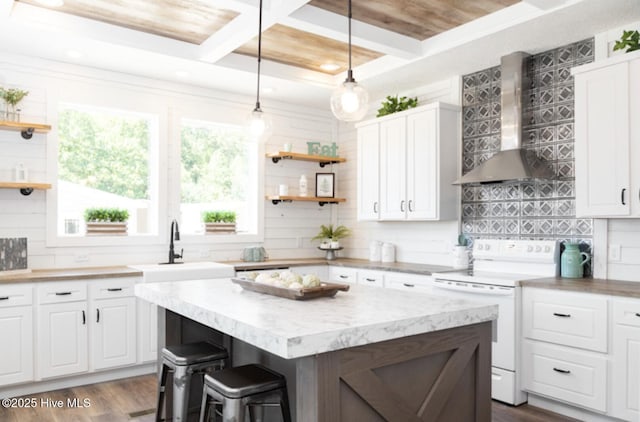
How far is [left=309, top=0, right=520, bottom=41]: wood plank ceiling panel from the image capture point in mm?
3601

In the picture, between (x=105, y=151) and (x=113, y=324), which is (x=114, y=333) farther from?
(x=105, y=151)

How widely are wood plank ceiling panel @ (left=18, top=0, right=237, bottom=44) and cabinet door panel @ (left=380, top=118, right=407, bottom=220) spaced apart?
196cm

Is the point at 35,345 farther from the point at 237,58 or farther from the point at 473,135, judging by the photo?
the point at 473,135

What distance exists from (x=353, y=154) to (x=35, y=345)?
12.7 feet

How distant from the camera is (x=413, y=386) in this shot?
6.65 feet

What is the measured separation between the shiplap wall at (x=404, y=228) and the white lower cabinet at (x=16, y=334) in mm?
3478

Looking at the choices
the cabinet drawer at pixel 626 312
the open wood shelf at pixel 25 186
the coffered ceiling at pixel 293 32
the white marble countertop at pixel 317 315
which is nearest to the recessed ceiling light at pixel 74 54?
the coffered ceiling at pixel 293 32

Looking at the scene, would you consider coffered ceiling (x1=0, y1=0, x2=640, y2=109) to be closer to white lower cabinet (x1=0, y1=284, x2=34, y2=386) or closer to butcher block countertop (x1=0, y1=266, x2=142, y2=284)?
butcher block countertop (x1=0, y1=266, x2=142, y2=284)

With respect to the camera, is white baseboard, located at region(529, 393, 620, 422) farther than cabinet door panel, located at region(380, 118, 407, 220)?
No

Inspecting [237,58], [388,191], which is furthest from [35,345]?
[388,191]

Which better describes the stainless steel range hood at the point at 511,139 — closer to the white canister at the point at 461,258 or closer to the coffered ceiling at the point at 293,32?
the coffered ceiling at the point at 293,32

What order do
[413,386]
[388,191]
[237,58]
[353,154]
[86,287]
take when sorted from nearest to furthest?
[413,386] → [86,287] → [237,58] → [388,191] → [353,154]

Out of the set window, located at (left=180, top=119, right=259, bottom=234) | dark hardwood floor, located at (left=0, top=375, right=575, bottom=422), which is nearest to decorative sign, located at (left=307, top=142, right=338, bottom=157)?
window, located at (left=180, top=119, right=259, bottom=234)

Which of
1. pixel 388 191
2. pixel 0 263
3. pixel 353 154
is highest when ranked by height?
pixel 353 154
